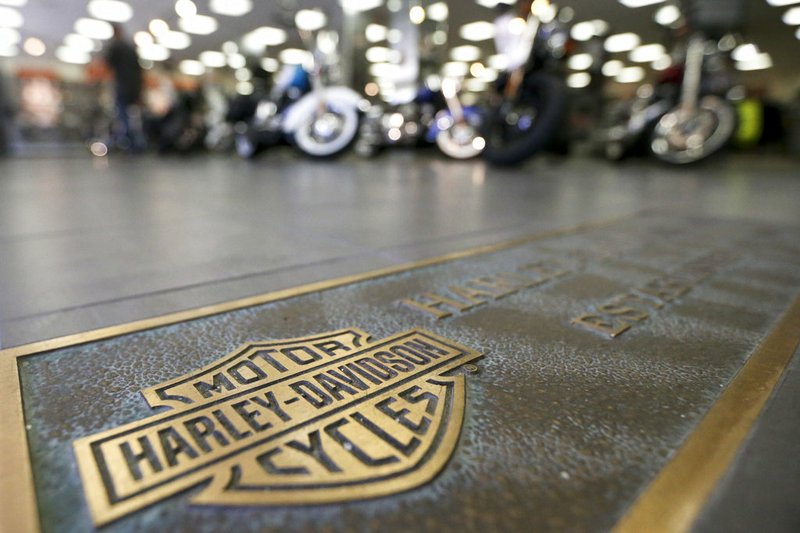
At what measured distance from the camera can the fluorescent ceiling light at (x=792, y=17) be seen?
37.6ft

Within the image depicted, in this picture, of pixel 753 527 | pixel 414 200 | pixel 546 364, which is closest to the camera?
pixel 753 527

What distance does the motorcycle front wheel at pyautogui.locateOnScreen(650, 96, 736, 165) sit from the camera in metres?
4.53

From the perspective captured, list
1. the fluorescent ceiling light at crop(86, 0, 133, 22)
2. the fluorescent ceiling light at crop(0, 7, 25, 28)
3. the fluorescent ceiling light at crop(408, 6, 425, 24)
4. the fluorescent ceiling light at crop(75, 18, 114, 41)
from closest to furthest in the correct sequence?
1. the fluorescent ceiling light at crop(408, 6, 425, 24)
2. the fluorescent ceiling light at crop(86, 0, 133, 22)
3. the fluorescent ceiling light at crop(0, 7, 25, 28)
4. the fluorescent ceiling light at crop(75, 18, 114, 41)

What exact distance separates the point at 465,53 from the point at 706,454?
20003mm

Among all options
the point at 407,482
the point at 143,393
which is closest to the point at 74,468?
the point at 143,393

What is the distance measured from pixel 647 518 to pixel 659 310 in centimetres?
68

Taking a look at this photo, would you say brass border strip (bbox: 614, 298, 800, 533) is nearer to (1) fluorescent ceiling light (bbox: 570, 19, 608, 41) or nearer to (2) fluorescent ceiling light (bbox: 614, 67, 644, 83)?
(1) fluorescent ceiling light (bbox: 570, 19, 608, 41)

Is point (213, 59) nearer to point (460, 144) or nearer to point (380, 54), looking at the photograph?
point (380, 54)

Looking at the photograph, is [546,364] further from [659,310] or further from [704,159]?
[704,159]

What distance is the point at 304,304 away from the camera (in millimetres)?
1012

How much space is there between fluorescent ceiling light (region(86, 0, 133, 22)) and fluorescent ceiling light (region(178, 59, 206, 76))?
25.3ft

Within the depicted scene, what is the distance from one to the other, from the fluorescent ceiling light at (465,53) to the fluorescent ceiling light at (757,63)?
399 inches

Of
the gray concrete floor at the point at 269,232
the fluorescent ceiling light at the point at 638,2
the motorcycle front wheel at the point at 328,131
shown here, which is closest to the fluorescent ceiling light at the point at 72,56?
the motorcycle front wheel at the point at 328,131

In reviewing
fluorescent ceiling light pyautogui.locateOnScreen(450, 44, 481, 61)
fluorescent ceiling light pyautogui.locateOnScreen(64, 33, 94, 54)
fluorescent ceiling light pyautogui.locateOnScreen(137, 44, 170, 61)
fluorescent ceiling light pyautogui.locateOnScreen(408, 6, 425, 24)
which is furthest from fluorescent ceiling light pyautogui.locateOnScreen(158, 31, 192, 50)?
fluorescent ceiling light pyautogui.locateOnScreen(408, 6, 425, 24)
